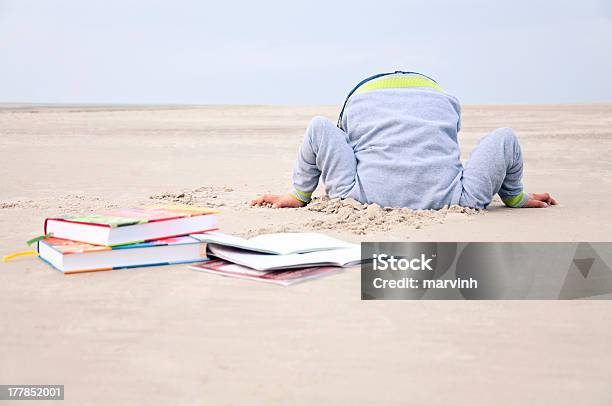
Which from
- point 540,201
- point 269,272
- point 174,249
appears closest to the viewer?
point 269,272

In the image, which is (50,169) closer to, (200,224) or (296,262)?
(200,224)

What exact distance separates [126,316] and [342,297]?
68cm

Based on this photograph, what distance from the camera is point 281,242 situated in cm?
283

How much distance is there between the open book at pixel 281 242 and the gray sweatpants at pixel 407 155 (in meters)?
0.89

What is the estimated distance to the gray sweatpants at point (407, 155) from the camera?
3.76 meters

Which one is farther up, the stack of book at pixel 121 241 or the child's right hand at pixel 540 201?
the stack of book at pixel 121 241

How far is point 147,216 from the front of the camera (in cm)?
271

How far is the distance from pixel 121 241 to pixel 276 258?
579mm

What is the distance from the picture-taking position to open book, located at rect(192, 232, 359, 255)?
2650 millimetres

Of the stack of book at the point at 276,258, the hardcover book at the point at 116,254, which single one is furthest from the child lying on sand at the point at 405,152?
the hardcover book at the point at 116,254

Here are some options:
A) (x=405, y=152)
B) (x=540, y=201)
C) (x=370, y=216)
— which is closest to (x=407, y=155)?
(x=405, y=152)

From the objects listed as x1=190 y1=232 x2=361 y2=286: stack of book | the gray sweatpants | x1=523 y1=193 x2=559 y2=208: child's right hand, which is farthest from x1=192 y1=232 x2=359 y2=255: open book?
x1=523 y1=193 x2=559 y2=208: child's right hand

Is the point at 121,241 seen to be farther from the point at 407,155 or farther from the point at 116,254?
the point at 407,155

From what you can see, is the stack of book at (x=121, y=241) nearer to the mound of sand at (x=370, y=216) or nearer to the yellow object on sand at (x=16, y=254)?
the yellow object on sand at (x=16, y=254)
